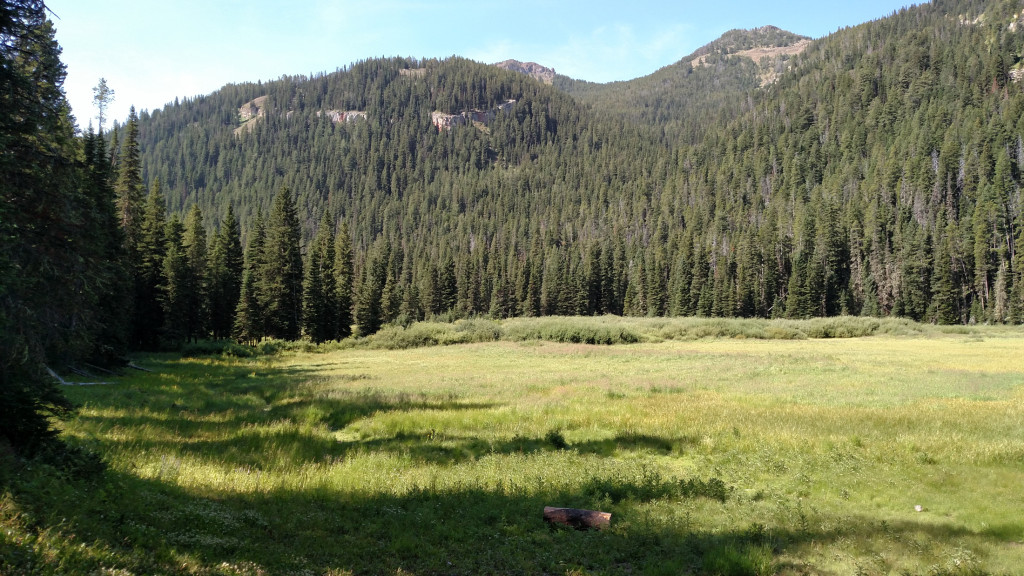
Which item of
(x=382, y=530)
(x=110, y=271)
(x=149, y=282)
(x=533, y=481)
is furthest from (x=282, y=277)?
(x=382, y=530)

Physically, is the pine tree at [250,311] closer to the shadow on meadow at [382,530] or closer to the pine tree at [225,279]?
the pine tree at [225,279]

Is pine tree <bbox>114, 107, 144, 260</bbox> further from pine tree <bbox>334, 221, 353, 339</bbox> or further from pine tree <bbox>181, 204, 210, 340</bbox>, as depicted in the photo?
pine tree <bbox>334, 221, 353, 339</bbox>

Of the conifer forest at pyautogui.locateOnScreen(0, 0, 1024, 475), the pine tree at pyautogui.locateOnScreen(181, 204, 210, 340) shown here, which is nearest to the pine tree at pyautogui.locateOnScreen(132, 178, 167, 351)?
the conifer forest at pyautogui.locateOnScreen(0, 0, 1024, 475)

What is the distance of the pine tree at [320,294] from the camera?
6094 cm

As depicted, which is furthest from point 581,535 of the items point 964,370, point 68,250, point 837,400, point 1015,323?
point 1015,323

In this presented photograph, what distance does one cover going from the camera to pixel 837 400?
2070 cm

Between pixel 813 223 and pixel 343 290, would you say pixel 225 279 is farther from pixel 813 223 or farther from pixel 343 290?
pixel 813 223

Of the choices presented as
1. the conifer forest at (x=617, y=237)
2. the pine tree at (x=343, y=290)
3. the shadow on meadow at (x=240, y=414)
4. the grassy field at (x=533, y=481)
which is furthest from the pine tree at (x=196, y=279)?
the grassy field at (x=533, y=481)

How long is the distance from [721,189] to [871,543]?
17229 cm

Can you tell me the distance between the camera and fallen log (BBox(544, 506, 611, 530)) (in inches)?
351

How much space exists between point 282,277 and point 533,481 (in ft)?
187

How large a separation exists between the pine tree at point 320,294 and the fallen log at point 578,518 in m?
57.2

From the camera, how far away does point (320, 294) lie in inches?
2441

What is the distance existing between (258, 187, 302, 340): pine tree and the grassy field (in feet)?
115
